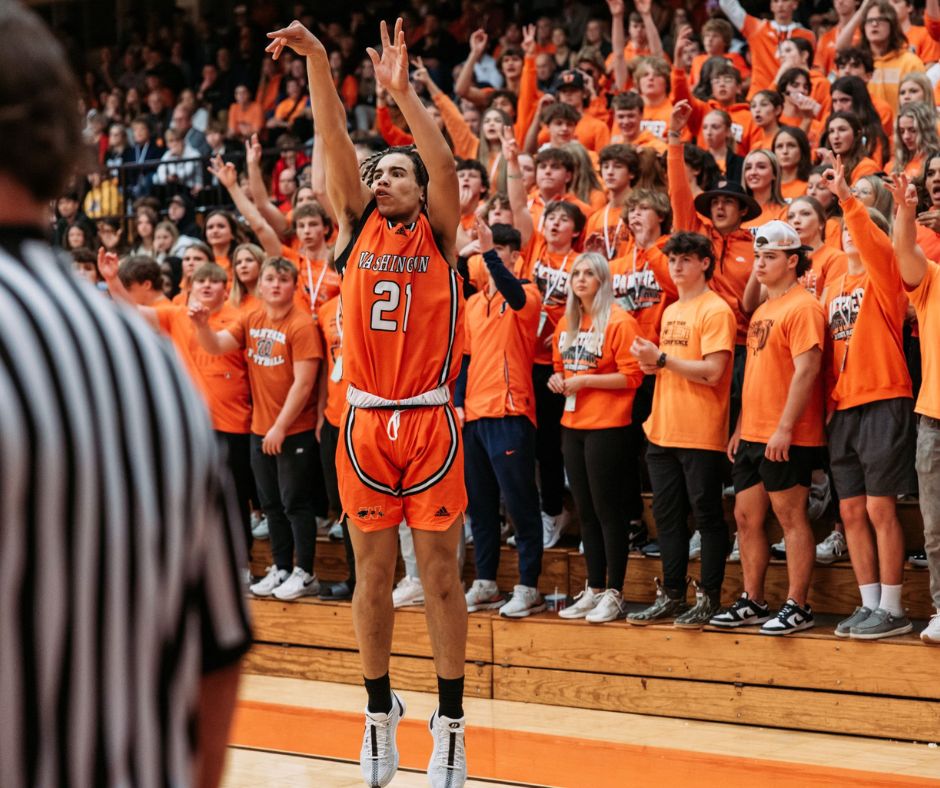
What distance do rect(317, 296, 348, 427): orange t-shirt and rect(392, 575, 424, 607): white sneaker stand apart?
3.15 ft

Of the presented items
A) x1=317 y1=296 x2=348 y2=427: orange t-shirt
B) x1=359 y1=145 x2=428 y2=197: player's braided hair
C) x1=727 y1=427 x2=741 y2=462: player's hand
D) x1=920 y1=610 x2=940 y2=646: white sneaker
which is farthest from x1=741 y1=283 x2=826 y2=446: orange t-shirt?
x1=317 y1=296 x2=348 y2=427: orange t-shirt

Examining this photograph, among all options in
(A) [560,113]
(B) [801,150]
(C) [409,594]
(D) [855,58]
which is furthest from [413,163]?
(D) [855,58]

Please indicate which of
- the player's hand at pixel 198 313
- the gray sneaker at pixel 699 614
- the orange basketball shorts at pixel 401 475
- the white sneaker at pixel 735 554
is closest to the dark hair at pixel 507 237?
the player's hand at pixel 198 313

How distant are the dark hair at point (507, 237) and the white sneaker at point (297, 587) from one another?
2159mm

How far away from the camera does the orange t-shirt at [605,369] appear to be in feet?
21.6

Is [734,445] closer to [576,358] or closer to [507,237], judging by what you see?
[576,358]

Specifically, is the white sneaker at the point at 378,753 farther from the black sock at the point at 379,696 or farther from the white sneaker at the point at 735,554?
the white sneaker at the point at 735,554

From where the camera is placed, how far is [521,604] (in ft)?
21.8

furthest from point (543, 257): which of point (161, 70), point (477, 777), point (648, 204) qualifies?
point (161, 70)

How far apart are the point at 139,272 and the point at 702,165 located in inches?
137

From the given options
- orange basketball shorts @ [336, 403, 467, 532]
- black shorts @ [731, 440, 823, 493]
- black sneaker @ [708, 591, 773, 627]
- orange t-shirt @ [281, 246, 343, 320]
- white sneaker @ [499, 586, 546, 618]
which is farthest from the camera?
orange t-shirt @ [281, 246, 343, 320]

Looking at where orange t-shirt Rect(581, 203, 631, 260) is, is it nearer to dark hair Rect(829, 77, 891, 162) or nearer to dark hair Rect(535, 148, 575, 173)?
dark hair Rect(535, 148, 575, 173)

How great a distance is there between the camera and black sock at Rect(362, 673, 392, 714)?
4730 mm

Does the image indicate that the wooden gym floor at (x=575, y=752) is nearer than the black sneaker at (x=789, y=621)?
Yes
